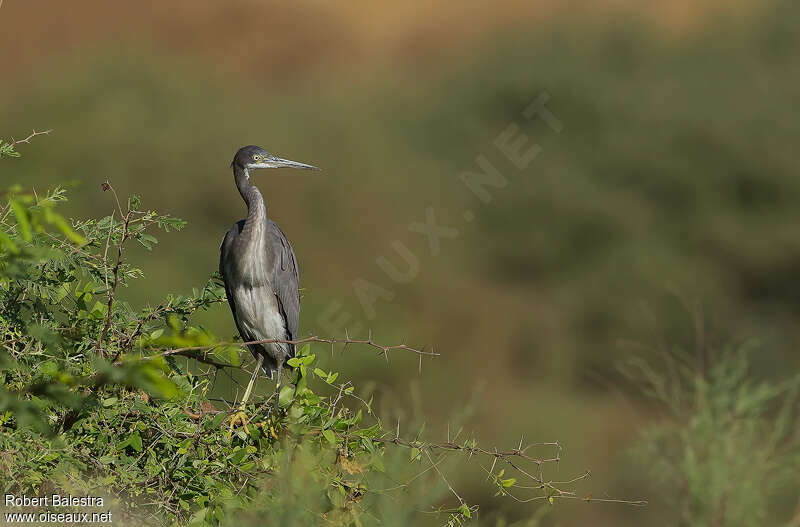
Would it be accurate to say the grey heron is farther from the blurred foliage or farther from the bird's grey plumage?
the blurred foliage

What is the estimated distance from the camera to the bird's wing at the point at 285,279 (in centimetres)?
461

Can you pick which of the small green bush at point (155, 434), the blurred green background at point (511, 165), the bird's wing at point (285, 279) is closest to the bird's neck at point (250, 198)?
the bird's wing at point (285, 279)

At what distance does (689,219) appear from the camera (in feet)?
61.5

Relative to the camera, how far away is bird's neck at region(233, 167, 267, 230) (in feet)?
15.0

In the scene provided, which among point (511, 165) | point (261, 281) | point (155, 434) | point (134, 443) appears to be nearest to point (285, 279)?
point (261, 281)

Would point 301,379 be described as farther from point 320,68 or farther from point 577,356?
point 320,68

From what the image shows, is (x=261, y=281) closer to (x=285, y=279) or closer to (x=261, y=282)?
(x=261, y=282)

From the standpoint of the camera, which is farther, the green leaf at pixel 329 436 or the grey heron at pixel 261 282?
the grey heron at pixel 261 282

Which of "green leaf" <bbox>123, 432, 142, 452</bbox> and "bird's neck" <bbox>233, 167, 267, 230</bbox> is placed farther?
"bird's neck" <bbox>233, 167, 267, 230</bbox>

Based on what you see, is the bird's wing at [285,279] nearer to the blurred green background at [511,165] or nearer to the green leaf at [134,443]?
the green leaf at [134,443]

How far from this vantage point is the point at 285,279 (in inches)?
183

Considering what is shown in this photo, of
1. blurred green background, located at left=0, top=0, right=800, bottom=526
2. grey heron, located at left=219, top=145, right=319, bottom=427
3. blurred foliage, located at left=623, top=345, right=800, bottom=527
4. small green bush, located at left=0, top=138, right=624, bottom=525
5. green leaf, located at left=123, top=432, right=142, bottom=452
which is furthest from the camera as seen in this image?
blurred green background, located at left=0, top=0, right=800, bottom=526

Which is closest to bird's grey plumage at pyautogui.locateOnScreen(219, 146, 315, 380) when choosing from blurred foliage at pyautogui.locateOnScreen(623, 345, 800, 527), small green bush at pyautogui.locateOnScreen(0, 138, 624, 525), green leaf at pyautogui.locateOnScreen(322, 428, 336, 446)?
small green bush at pyautogui.locateOnScreen(0, 138, 624, 525)

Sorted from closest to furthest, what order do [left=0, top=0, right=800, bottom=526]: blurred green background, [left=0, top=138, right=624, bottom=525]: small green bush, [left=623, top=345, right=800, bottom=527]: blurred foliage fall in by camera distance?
1. [left=0, top=138, right=624, bottom=525]: small green bush
2. [left=623, top=345, right=800, bottom=527]: blurred foliage
3. [left=0, top=0, right=800, bottom=526]: blurred green background
